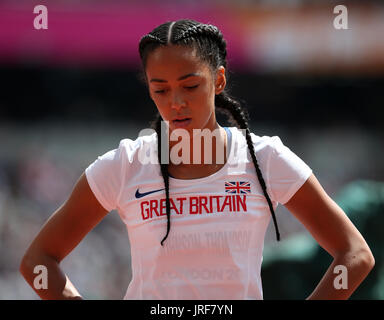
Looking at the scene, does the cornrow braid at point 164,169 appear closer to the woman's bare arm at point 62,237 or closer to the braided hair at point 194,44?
the braided hair at point 194,44

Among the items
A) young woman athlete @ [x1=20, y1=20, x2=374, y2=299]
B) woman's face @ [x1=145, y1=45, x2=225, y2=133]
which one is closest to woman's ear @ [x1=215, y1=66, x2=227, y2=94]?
young woman athlete @ [x1=20, y1=20, x2=374, y2=299]

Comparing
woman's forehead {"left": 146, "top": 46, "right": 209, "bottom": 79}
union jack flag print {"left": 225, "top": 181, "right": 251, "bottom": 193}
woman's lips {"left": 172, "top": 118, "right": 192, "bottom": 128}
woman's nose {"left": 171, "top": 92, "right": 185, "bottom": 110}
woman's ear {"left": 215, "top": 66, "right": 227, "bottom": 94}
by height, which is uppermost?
woman's forehead {"left": 146, "top": 46, "right": 209, "bottom": 79}

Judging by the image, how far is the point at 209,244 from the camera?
211 centimetres

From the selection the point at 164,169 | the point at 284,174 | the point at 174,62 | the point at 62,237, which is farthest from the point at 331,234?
the point at 62,237

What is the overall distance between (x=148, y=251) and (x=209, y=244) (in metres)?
0.19

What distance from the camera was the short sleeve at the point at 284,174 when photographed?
→ 220cm

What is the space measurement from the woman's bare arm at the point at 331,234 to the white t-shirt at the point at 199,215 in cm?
4

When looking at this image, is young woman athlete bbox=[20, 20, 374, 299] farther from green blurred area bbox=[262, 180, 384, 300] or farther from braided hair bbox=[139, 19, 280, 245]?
green blurred area bbox=[262, 180, 384, 300]

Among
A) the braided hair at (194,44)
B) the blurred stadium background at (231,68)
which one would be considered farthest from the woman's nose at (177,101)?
the blurred stadium background at (231,68)

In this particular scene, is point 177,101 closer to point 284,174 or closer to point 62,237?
point 284,174

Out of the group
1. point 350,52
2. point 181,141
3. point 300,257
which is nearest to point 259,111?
point 350,52

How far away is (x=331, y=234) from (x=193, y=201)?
440mm

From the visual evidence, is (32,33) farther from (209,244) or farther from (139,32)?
(209,244)

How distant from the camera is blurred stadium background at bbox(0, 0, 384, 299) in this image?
40.8 feet
